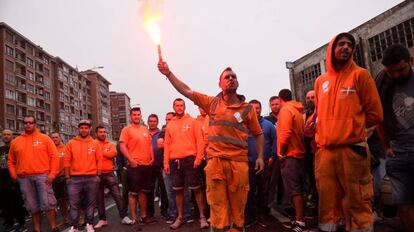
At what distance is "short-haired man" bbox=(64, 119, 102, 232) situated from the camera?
7.35 m

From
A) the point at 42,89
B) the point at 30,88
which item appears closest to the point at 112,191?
the point at 30,88

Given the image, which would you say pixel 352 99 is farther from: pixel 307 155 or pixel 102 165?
pixel 102 165

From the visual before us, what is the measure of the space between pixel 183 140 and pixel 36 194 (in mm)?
3069

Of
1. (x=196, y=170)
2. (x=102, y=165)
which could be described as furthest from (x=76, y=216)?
(x=196, y=170)

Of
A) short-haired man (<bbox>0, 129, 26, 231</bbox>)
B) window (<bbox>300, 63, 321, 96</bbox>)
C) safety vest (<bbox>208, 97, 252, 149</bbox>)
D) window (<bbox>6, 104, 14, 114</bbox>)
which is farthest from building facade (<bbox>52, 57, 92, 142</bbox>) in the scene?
safety vest (<bbox>208, 97, 252, 149</bbox>)

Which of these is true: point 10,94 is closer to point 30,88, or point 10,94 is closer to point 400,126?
point 30,88

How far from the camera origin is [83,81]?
104 m

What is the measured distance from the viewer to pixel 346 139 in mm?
3523

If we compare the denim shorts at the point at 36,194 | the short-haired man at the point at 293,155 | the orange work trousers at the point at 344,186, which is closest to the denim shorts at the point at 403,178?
the orange work trousers at the point at 344,186

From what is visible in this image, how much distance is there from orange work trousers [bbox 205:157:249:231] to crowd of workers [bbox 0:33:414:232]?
12 millimetres

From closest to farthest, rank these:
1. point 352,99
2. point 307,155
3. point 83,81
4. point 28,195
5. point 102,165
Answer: point 352,99, point 307,155, point 28,195, point 102,165, point 83,81

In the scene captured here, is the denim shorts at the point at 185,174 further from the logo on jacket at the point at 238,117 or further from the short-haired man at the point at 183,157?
the logo on jacket at the point at 238,117

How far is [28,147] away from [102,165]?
65.2 inches

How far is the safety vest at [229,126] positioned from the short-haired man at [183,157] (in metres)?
2.63
